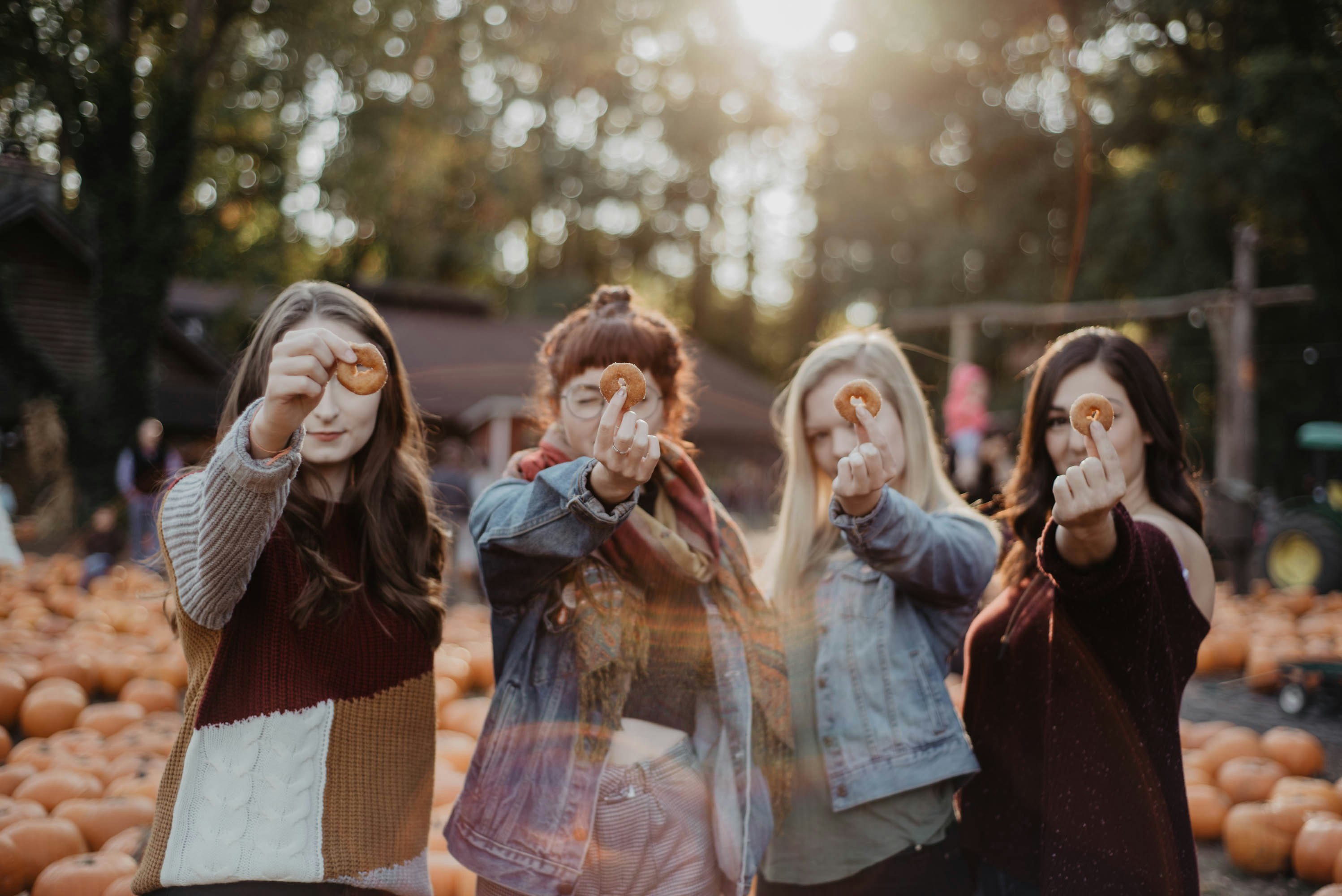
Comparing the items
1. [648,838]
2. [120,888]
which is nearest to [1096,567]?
[648,838]

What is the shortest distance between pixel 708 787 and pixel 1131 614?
2.97 feet

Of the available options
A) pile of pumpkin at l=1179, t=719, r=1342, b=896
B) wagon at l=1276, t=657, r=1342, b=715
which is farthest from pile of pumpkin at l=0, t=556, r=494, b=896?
wagon at l=1276, t=657, r=1342, b=715

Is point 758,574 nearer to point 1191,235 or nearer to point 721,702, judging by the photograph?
point 721,702

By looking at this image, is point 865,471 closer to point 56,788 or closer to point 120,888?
point 120,888

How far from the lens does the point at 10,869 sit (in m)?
2.90

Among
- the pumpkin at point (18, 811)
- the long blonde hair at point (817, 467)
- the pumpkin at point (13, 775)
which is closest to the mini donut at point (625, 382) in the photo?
the long blonde hair at point (817, 467)

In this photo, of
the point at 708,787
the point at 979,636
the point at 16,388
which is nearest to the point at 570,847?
the point at 708,787

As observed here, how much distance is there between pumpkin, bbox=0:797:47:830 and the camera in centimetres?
309

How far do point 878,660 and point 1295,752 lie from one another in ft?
11.5

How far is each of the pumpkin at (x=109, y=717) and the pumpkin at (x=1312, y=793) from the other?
516 cm

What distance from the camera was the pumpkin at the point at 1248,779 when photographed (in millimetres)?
3906

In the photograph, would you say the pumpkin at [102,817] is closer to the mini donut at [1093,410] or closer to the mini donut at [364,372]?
the mini donut at [364,372]

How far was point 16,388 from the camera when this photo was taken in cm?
1322

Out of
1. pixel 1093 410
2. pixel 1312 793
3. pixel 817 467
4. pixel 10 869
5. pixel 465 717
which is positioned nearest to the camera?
pixel 1093 410
